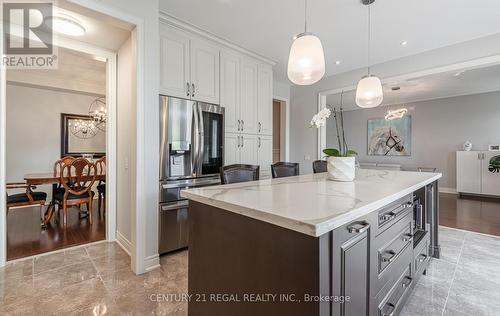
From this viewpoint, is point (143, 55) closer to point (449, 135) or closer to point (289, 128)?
point (289, 128)

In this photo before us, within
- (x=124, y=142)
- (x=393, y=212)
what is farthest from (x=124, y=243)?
(x=393, y=212)

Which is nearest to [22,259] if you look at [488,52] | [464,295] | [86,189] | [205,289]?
[86,189]

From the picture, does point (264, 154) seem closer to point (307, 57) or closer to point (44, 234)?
point (307, 57)

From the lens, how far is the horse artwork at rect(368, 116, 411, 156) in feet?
23.1

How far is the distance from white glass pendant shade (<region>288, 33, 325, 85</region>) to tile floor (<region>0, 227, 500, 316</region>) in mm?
1920

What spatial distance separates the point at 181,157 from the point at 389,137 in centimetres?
715

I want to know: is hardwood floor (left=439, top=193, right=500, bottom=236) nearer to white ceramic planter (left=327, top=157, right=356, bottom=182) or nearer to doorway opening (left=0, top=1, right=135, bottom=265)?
white ceramic planter (left=327, top=157, right=356, bottom=182)

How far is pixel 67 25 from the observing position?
7.41 feet

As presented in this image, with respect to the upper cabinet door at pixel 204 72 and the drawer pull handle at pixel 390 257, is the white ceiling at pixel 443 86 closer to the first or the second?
the upper cabinet door at pixel 204 72

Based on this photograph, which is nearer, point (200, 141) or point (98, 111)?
point (200, 141)

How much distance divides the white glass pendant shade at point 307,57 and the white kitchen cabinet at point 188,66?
146 cm

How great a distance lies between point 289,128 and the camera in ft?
17.1

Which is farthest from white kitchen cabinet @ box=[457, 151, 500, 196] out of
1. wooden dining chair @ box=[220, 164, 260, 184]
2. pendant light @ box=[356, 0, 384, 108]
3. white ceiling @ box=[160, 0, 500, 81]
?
wooden dining chair @ box=[220, 164, 260, 184]

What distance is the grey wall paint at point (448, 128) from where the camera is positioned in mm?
5777
